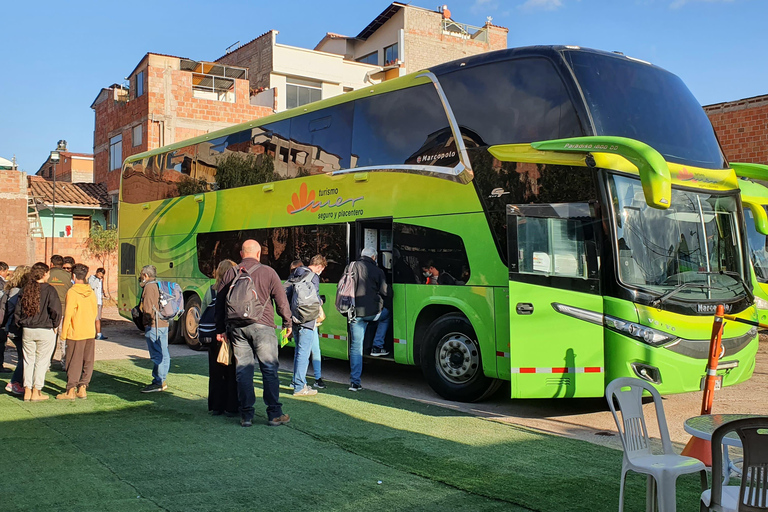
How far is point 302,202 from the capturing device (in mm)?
11828

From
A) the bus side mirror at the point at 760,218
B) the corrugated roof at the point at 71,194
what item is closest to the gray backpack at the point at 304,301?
the bus side mirror at the point at 760,218

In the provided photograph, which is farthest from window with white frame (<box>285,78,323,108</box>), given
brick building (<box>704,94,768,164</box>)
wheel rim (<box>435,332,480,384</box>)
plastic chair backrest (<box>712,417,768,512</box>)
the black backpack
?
plastic chair backrest (<box>712,417,768,512</box>)

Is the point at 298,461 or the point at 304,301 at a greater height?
the point at 304,301

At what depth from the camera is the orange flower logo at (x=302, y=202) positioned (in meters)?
11.6

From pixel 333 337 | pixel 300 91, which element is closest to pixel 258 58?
pixel 300 91

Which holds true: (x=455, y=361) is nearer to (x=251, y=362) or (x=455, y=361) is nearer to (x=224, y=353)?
(x=251, y=362)

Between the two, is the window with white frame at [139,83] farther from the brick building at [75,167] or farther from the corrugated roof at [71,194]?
the brick building at [75,167]

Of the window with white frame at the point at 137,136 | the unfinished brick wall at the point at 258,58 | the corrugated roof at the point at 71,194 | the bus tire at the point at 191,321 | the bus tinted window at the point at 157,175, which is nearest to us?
the bus tire at the point at 191,321

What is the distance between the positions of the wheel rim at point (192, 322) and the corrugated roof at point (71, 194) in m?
20.4

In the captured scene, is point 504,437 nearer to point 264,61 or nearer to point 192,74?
point 192,74

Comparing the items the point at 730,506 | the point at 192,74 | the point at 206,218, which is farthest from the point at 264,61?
the point at 730,506

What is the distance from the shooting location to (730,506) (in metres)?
3.62

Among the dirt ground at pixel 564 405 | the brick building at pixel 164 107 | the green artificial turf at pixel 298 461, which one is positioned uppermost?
the brick building at pixel 164 107

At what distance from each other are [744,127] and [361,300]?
13.2m
